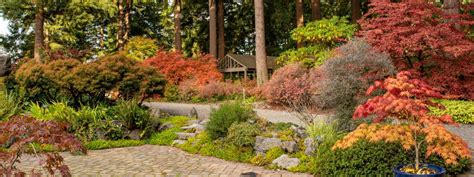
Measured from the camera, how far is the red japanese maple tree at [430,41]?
33.2 ft

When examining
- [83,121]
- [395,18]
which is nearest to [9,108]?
[83,121]

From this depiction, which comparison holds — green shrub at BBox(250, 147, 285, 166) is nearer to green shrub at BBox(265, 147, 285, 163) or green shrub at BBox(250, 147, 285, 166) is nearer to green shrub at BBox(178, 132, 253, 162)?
green shrub at BBox(265, 147, 285, 163)

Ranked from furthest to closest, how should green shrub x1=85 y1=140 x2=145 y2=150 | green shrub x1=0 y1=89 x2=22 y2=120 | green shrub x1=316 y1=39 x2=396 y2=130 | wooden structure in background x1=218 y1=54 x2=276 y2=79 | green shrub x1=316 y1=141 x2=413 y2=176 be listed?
wooden structure in background x1=218 y1=54 x2=276 y2=79 → green shrub x1=0 y1=89 x2=22 y2=120 → green shrub x1=85 y1=140 x2=145 y2=150 → green shrub x1=316 y1=39 x2=396 y2=130 → green shrub x1=316 y1=141 x2=413 y2=176

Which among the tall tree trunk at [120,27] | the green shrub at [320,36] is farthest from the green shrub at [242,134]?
the tall tree trunk at [120,27]

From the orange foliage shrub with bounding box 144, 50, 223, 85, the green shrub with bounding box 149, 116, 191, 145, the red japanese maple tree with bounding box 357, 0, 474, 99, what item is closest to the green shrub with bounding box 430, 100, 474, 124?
the red japanese maple tree with bounding box 357, 0, 474, 99

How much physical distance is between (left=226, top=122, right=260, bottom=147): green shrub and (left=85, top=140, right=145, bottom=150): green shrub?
97.4 inches

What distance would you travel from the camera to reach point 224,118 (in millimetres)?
8148

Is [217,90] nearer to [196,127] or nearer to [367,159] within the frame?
[196,127]

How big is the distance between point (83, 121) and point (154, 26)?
25.4 metres

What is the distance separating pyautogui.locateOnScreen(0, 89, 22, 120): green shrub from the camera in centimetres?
1059

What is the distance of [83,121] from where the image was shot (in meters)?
9.34

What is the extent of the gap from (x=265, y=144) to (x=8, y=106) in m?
8.04

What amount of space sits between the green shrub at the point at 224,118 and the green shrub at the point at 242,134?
0.75 feet

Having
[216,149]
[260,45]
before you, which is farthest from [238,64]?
[216,149]
